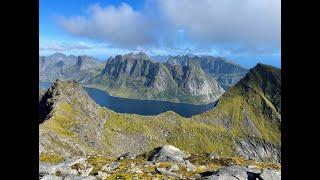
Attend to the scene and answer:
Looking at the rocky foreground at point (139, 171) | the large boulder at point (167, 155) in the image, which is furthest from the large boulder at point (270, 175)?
the large boulder at point (167, 155)

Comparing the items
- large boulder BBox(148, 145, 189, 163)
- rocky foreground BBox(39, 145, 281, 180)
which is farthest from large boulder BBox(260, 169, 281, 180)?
large boulder BBox(148, 145, 189, 163)

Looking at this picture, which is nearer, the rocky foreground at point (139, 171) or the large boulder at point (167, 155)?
Result: the rocky foreground at point (139, 171)

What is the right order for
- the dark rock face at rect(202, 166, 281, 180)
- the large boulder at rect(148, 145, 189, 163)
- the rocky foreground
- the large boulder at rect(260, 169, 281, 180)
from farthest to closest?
the large boulder at rect(148, 145, 189, 163) → the rocky foreground → the dark rock face at rect(202, 166, 281, 180) → the large boulder at rect(260, 169, 281, 180)

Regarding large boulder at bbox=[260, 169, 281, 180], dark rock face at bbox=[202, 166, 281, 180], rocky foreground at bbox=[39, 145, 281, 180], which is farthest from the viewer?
rocky foreground at bbox=[39, 145, 281, 180]

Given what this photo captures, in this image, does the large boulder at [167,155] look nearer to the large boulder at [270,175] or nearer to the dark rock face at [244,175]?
the dark rock face at [244,175]

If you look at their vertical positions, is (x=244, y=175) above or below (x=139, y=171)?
above

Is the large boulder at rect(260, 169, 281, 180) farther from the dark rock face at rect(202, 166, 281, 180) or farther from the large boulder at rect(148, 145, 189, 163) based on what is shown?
the large boulder at rect(148, 145, 189, 163)

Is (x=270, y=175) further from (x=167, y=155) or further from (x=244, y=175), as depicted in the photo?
(x=167, y=155)

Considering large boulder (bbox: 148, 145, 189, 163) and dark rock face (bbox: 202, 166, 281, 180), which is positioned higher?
dark rock face (bbox: 202, 166, 281, 180)

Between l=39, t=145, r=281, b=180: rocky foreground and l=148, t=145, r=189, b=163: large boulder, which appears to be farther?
l=148, t=145, r=189, b=163: large boulder

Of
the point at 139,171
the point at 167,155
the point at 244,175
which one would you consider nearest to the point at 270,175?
the point at 244,175
